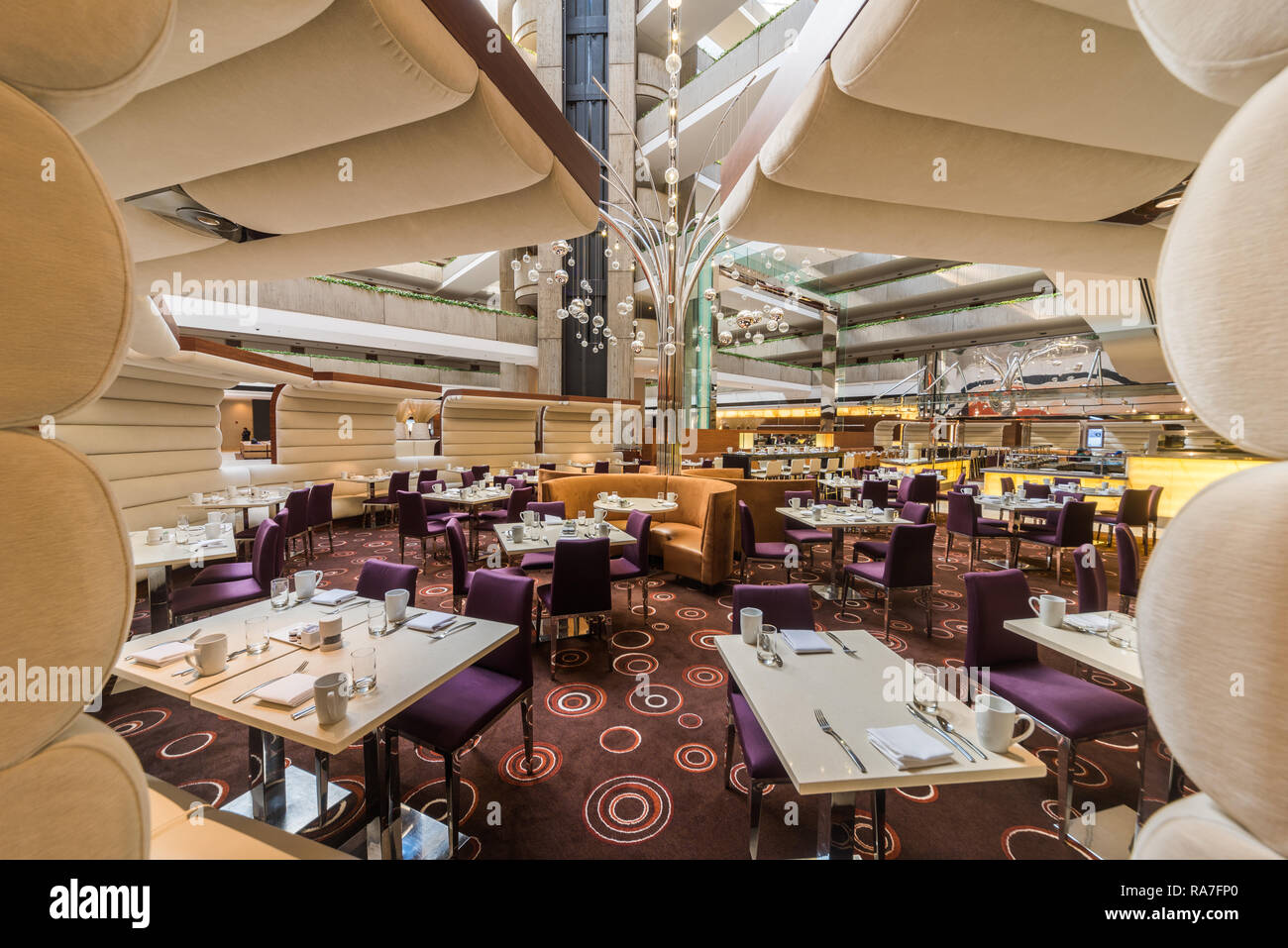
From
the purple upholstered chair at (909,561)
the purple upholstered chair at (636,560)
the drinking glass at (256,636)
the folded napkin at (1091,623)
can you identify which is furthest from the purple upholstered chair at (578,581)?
the folded napkin at (1091,623)

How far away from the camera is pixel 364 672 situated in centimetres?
164

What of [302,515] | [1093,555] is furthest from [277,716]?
[302,515]

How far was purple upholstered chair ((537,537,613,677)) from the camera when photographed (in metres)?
3.28

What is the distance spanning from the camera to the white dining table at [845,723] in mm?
1265

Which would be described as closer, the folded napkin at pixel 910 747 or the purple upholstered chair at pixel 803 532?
the folded napkin at pixel 910 747

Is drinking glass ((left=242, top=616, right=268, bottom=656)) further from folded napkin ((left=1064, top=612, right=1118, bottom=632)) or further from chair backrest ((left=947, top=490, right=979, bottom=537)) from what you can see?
chair backrest ((left=947, top=490, right=979, bottom=537))

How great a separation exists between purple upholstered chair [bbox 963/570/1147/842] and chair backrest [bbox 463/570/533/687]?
7.11ft

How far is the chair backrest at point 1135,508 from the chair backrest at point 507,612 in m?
7.30

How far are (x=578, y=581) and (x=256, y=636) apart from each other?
1792mm

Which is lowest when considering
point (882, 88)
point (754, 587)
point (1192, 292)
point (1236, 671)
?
point (754, 587)

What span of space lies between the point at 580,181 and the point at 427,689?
2.31 m

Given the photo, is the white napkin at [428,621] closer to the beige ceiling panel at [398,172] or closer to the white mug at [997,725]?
the beige ceiling panel at [398,172]
